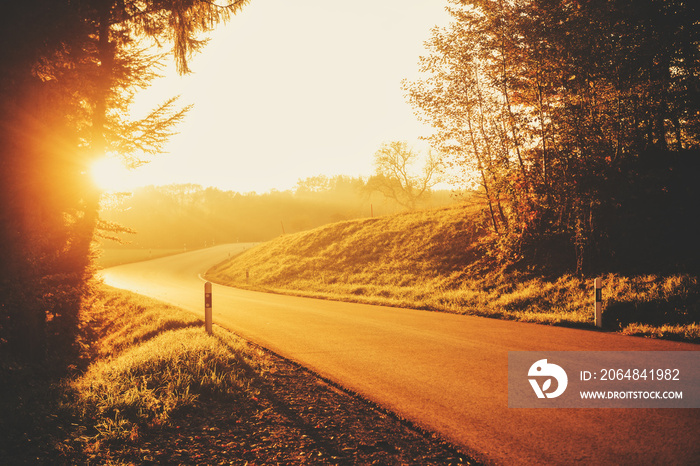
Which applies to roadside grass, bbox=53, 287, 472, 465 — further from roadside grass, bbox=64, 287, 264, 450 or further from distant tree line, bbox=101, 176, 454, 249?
distant tree line, bbox=101, 176, 454, 249

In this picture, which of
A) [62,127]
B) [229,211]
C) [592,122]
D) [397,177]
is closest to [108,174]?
[62,127]

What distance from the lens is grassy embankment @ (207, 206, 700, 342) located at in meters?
9.05

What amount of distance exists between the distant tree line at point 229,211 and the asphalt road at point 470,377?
61489 mm

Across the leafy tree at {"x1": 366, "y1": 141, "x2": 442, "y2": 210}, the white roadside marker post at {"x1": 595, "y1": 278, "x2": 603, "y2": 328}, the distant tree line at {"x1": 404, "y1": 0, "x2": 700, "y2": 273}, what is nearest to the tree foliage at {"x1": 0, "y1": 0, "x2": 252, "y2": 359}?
the distant tree line at {"x1": 404, "y1": 0, "x2": 700, "y2": 273}

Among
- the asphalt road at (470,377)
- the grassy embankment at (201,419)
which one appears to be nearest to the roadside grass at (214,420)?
the grassy embankment at (201,419)

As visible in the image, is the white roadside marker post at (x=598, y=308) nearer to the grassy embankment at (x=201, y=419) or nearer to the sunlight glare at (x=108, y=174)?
the grassy embankment at (x=201, y=419)

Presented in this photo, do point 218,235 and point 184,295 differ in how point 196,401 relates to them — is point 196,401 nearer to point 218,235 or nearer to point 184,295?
point 184,295

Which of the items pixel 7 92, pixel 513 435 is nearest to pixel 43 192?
pixel 7 92

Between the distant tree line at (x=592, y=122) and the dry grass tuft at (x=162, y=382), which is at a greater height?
the distant tree line at (x=592, y=122)

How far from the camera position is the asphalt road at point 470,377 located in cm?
365

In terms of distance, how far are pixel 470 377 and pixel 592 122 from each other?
990 cm

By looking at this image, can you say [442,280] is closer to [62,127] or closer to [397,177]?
[62,127]

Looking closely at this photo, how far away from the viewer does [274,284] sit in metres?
24.2

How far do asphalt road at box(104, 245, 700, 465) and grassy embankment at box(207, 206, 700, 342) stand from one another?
130cm
